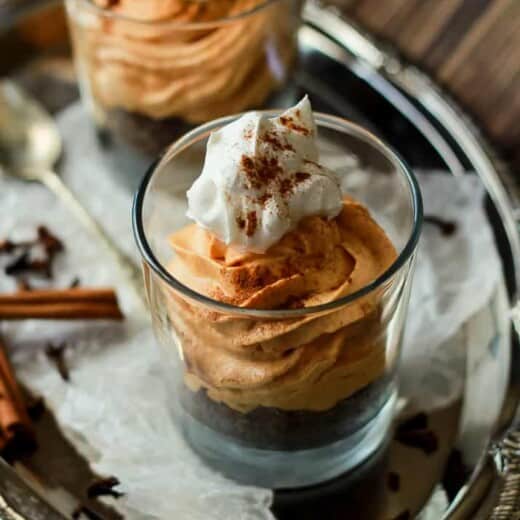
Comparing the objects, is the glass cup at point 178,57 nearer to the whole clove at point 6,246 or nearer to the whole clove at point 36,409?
the whole clove at point 6,246

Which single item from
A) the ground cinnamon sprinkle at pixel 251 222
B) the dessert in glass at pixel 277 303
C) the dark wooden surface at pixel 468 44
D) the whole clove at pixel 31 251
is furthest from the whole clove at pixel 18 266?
the dark wooden surface at pixel 468 44

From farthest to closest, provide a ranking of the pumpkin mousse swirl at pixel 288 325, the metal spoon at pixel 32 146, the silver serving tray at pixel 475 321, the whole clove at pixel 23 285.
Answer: the metal spoon at pixel 32 146, the whole clove at pixel 23 285, the silver serving tray at pixel 475 321, the pumpkin mousse swirl at pixel 288 325

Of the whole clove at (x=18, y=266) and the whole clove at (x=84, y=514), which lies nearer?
the whole clove at (x=84, y=514)

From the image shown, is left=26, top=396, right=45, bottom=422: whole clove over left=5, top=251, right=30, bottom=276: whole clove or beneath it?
over

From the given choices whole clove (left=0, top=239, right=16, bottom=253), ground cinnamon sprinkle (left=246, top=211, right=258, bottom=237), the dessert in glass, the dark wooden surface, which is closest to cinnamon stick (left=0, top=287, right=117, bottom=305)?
whole clove (left=0, top=239, right=16, bottom=253)

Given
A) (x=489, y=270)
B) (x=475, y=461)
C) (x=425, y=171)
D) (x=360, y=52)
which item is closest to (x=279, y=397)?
(x=475, y=461)

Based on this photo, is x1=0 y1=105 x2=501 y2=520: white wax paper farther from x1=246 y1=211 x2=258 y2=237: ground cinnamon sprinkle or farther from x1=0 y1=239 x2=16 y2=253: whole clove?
x1=246 y1=211 x2=258 y2=237: ground cinnamon sprinkle

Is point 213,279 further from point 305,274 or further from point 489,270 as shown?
point 489,270
